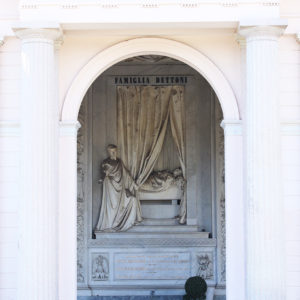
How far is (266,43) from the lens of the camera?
1064 cm

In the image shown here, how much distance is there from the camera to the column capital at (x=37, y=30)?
10.6 metres

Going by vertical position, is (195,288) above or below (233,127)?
below

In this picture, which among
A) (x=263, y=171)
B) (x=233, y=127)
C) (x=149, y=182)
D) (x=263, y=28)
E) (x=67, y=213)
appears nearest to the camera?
(x=263, y=171)

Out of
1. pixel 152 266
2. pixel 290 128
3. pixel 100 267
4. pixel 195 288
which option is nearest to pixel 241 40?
pixel 290 128

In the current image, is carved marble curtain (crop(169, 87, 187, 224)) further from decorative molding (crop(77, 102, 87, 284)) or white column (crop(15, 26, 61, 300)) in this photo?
white column (crop(15, 26, 61, 300))

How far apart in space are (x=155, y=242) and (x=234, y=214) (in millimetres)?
4076

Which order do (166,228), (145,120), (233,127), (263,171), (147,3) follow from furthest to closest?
(145,120), (166,228), (233,127), (147,3), (263,171)

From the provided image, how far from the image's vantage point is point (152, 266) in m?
15.0

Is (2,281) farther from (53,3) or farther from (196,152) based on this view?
(196,152)

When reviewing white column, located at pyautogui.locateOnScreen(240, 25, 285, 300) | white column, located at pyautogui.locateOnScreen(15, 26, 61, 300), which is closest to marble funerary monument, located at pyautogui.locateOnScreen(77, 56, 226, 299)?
white column, located at pyautogui.locateOnScreen(15, 26, 61, 300)

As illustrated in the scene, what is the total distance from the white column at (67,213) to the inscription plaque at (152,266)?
3872 millimetres

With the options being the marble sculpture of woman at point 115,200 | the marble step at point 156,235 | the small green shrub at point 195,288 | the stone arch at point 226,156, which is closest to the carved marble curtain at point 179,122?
the marble step at point 156,235

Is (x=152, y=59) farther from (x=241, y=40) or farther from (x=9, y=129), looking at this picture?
(x=9, y=129)

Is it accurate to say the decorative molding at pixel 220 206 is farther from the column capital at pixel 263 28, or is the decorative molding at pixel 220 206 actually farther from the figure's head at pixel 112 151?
the column capital at pixel 263 28
